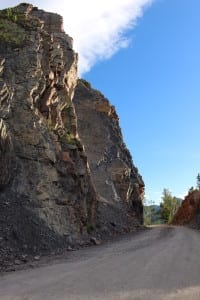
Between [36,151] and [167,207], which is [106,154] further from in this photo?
[167,207]

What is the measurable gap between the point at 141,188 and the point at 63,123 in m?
35.9

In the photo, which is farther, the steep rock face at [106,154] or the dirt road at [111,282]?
the steep rock face at [106,154]

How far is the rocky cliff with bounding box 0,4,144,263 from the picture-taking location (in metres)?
18.9

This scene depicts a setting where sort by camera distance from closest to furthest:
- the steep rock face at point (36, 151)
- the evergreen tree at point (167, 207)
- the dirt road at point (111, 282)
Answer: the dirt road at point (111, 282) < the steep rock face at point (36, 151) < the evergreen tree at point (167, 207)

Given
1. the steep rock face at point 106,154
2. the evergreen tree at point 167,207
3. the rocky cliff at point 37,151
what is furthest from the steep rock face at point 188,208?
the rocky cliff at point 37,151

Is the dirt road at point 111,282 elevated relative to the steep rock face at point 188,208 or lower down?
lower down

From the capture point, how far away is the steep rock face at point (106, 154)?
4884 cm

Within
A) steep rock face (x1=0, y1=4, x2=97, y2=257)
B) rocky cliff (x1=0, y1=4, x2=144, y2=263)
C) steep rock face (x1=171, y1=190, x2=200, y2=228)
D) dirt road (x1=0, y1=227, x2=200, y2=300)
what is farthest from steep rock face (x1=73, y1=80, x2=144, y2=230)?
dirt road (x1=0, y1=227, x2=200, y2=300)

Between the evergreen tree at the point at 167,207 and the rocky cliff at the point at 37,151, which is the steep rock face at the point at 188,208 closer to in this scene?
the evergreen tree at the point at 167,207

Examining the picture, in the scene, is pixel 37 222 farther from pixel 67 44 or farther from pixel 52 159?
pixel 67 44

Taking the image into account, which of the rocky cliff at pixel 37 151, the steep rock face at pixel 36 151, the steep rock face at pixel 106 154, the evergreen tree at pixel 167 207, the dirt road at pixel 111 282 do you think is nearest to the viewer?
the dirt road at pixel 111 282

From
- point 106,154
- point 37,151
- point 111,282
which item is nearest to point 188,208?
point 106,154

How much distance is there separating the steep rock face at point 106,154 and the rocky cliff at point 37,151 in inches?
335

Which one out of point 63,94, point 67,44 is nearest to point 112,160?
point 67,44
